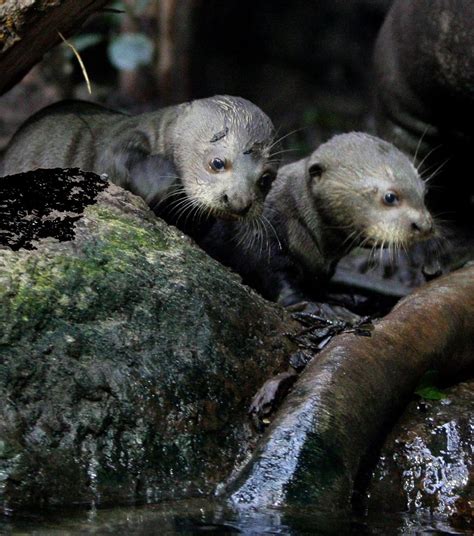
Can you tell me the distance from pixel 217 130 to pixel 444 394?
137 centimetres

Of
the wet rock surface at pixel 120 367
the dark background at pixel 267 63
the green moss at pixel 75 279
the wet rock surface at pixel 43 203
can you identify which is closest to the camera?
the wet rock surface at pixel 120 367

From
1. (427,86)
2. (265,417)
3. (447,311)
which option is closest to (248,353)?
(265,417)

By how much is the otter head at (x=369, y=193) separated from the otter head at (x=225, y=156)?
1.75 feet

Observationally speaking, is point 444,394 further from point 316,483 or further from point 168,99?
point 168,99

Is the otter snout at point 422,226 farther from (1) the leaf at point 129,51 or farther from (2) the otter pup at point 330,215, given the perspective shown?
(1) the leaf at point 129,51

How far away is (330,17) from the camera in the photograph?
9.59m

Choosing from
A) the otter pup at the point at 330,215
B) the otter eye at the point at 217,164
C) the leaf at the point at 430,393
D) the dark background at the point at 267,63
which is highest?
the otter eye at the point at 217,164

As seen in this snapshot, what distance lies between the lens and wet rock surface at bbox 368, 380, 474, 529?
125 inches

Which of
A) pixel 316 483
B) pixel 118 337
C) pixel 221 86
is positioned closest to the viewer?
pixel 316 483

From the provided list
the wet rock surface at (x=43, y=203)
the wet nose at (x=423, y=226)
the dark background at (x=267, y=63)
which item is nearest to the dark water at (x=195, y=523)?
the wet rock surface at (x=43, y=203)

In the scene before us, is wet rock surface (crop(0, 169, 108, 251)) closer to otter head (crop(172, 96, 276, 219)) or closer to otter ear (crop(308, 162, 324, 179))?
otter head (crop(172, 96, 276, 219))

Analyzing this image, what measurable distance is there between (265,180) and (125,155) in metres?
0.54

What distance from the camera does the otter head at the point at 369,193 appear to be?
15.5 feet

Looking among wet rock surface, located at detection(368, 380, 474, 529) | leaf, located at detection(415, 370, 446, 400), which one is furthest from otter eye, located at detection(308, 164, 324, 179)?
wet rock surface, located at detection(368, 380, 474, 529)
